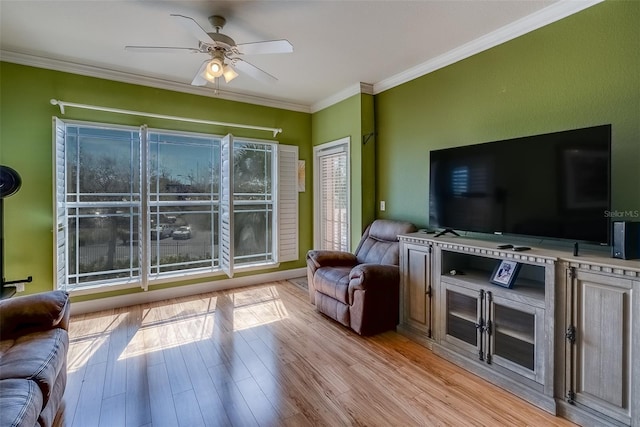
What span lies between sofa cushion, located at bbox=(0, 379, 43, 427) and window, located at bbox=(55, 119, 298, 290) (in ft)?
7.31

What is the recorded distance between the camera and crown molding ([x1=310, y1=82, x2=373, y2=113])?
3.88m

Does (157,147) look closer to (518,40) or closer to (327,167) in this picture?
(327,167)

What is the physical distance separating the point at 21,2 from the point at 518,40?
384cm

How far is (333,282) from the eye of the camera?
3125 millimetres

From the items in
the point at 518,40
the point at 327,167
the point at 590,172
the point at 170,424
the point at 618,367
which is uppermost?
the point at 518,40

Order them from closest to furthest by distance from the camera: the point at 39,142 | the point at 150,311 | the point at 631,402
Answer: the point at 631,402 < the point at 39,142 < the point at 150,311

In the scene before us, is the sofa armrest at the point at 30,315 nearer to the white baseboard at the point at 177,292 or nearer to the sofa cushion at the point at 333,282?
the white baseboard at the point at 177,292

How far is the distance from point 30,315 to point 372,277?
2.45 metres

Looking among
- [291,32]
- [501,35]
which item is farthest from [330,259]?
[501,35]

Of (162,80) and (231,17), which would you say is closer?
(231,17)

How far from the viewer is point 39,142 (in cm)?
316

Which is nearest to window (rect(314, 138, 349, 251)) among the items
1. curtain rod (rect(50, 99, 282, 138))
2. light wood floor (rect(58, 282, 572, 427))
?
curtain rod (rect(50, 99, 282, 138))

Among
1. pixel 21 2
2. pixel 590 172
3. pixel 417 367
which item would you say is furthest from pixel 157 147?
pixel 590 172

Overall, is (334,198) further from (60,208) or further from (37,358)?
(37,358)
